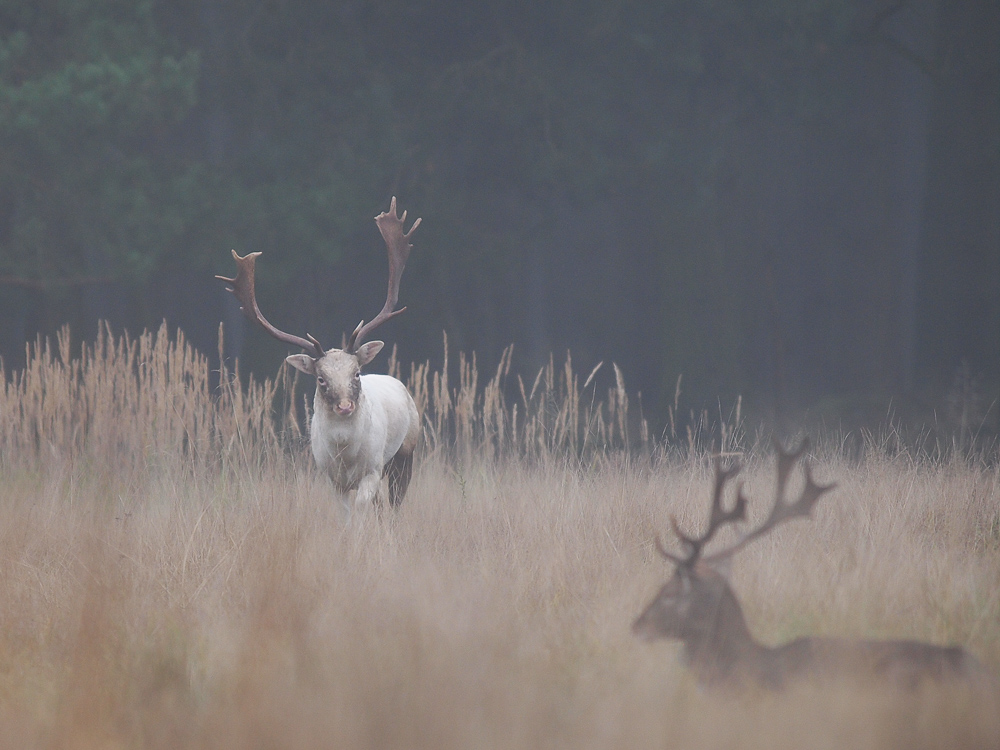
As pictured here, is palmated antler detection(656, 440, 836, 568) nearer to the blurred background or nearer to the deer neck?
the deer neck

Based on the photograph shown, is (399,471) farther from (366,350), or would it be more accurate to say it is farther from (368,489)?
(366,350)

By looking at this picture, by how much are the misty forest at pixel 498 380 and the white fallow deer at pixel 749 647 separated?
1cm

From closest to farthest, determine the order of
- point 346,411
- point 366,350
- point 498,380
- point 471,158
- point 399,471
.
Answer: point 346,411 → point 366,350 → point 399,471 → point 498,380 → point 471,158

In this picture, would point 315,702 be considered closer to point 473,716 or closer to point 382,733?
point 382,733

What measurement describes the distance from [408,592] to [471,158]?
11.5 meters

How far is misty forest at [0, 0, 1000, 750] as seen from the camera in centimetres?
305

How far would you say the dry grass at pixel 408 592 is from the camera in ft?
9.21

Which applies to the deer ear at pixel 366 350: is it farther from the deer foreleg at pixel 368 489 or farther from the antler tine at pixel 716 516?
the antler tine at pixel 716 516

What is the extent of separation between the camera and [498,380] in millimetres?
9039

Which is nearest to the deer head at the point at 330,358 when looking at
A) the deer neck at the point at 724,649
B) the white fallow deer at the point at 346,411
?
the white fallow deer at the point at 346,411

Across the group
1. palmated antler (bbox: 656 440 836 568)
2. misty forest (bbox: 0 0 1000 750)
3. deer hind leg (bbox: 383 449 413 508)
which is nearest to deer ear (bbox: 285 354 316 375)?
misty forest (bbox: 0 0 1000 750)

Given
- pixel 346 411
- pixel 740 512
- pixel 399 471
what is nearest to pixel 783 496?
pixel 740 512

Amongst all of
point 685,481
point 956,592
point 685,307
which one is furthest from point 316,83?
point 956,592

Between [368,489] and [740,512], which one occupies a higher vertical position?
[740,512]
